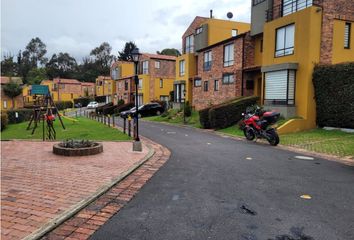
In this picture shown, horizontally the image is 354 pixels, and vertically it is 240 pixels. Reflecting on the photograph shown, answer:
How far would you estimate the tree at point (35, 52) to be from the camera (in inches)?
4193

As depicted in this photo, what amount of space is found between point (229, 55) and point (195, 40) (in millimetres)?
9053

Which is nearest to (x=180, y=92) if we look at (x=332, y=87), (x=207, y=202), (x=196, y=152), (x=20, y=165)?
(x=332, y=87)

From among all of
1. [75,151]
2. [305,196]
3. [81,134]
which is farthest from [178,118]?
[305,196]

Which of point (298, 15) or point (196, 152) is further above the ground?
point (298, 15)

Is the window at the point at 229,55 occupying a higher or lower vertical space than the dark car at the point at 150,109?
higher

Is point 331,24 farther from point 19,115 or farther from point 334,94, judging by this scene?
point 19,115

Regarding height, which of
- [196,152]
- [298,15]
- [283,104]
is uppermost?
[298,15]

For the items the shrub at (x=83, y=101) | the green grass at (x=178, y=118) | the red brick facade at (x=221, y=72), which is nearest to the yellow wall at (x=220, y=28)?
the red brick facade at (x=221, y=72)

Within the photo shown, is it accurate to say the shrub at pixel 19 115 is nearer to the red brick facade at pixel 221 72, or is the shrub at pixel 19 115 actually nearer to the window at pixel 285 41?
the red brick facade at pixel 221 72

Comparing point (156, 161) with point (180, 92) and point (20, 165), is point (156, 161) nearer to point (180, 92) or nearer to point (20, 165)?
point (20, 165)

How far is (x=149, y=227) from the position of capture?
14.6 ft

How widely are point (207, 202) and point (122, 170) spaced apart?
9.41ft

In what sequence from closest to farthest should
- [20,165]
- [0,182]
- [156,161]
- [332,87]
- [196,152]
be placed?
1. [0,182]
2. [20,165]
3. [156,161]
4. [196,152]
5. [332,87]

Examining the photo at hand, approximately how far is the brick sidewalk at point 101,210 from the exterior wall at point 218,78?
61.5 ft
